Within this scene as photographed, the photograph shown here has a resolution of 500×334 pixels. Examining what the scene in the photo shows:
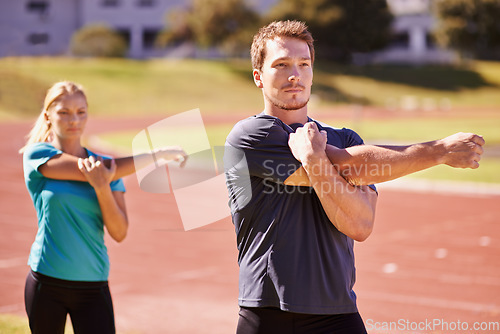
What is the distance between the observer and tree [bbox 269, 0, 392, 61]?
145ft

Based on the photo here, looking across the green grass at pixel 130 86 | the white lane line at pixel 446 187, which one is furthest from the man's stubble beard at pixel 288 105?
the green grass at pixel 130 86

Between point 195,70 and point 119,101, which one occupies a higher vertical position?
point 195,70

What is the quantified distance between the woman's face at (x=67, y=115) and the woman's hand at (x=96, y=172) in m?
0.27

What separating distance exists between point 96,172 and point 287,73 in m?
1.27

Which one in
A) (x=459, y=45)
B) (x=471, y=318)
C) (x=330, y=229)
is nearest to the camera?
(x=330, y=229)

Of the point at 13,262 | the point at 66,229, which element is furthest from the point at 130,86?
the point at 66,229

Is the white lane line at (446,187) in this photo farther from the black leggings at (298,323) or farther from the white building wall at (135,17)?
the white building wall at (135,17)

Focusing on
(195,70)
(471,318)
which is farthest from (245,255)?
(195,70)

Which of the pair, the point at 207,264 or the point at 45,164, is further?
the point at 207,264

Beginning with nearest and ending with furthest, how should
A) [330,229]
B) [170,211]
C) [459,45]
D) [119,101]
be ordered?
[330,229]
[170,211]
[119,101]
[459,45]

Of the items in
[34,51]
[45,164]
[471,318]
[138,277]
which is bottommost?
[471,318]

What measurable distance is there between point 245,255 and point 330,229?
1.10ft

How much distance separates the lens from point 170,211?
12664mm

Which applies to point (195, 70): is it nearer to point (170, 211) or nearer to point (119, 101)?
point (119, 101)
